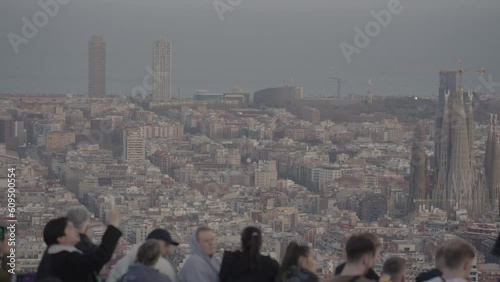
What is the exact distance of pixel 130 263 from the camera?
426cm

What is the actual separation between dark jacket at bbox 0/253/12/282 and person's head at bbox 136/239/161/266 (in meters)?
0.45

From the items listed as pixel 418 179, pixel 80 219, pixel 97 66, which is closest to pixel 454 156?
pixel 418 179

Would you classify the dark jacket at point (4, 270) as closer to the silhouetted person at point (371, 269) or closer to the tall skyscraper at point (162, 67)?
the silhouetted person at point (371, 269)

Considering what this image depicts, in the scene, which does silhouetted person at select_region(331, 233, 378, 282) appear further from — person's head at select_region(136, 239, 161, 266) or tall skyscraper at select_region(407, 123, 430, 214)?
tall skyscraper at select_region(407, 123, 430, 214)

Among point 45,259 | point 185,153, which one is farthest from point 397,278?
point 185,153

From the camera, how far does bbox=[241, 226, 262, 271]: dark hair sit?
432 cm

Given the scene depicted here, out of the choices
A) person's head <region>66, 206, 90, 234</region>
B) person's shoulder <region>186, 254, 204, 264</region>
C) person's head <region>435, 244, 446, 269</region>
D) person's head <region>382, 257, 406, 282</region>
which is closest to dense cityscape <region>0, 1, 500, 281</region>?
person's shoulder <region>186, 254, 204, 264</region>

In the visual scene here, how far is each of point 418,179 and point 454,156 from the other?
1.97 metres

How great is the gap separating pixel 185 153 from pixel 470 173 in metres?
11.3

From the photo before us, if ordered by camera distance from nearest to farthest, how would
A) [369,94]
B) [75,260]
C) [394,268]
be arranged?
[75,260] → [394,268] → [369,94]

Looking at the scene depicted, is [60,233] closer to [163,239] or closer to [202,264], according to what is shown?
[163,239]

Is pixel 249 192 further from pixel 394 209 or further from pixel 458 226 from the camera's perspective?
pixel 458 226

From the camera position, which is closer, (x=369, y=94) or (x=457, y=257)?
(x=457, y=257)

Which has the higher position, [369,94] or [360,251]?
[369,94]
